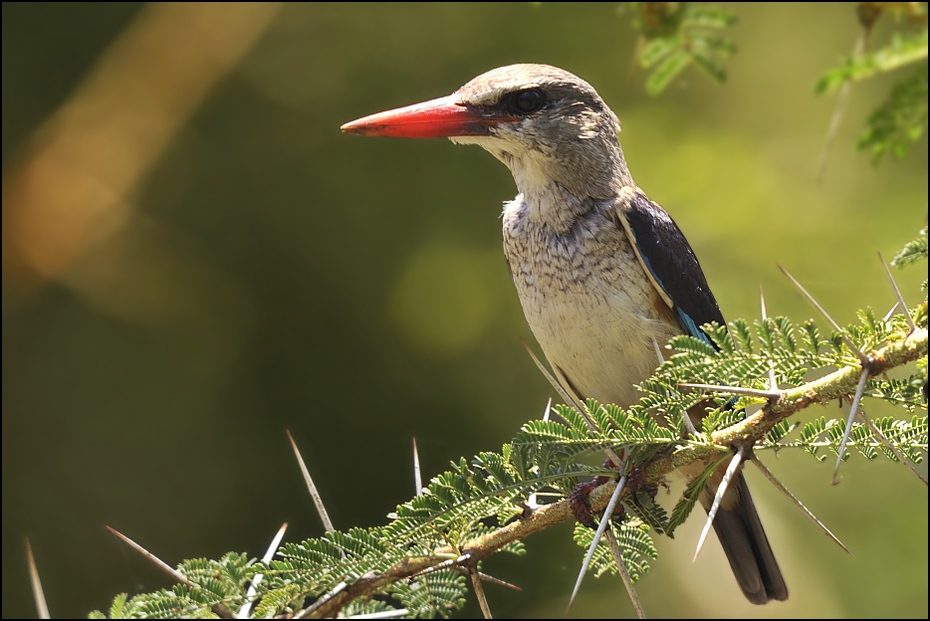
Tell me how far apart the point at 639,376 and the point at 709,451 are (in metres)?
0.81

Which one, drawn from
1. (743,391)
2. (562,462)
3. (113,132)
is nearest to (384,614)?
(562,462)

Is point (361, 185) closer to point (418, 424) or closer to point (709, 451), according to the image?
point (418, 424)

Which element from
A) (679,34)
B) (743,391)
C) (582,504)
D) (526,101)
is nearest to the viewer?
(743,391)

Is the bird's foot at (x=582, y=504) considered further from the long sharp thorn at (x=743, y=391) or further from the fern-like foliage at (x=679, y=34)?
the fern-like foliage at (x=679, y=34)

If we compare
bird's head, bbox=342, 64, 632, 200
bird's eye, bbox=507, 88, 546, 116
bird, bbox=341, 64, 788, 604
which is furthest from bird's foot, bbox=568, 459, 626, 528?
bird's eye, bbox=507, 88, 546, 116

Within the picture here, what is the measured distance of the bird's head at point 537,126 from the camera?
2.82 m

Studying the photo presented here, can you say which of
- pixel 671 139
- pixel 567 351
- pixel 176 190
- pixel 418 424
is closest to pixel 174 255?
pixel 176 190

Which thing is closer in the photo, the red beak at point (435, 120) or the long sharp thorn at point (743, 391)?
the long sharp thorn at point (743, 391)

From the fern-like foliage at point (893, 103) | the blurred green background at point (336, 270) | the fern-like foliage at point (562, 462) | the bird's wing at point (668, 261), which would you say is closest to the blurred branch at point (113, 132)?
the blurred green background at point (336, 270)

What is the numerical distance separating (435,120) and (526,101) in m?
0.30

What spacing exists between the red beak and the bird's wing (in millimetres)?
452

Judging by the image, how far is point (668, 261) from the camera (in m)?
2.75

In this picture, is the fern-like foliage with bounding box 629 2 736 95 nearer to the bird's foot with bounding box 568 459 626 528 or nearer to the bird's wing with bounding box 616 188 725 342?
the bird's wing with bounding box 616 188 725 342

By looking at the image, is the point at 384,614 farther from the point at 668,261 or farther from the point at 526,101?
the point at 526,101
